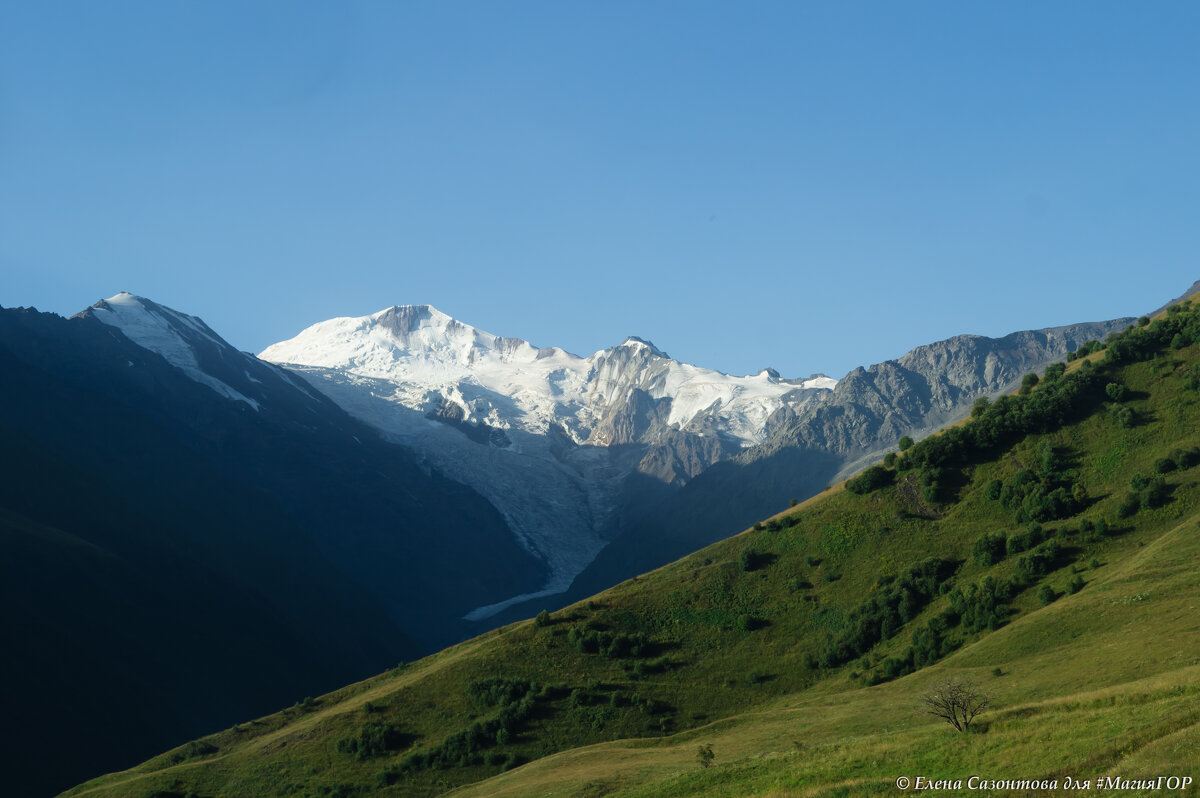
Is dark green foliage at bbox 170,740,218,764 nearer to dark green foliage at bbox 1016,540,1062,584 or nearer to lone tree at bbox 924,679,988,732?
lone tree at bbox 924,679,988,732

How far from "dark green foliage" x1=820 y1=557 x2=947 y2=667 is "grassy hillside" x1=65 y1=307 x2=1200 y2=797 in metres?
0.27

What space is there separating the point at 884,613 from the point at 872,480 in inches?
1082

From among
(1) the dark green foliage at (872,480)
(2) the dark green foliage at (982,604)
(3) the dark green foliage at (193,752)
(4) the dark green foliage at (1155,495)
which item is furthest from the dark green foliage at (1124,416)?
(3) the dark green foliage at (193,752)

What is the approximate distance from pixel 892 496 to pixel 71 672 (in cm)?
15034

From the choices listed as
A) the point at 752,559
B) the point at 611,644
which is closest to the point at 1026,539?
the point at 752,559

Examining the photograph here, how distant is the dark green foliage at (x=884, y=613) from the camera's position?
98188mm

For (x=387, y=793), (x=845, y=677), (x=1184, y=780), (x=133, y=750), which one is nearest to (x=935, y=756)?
(x=1184, y=780)

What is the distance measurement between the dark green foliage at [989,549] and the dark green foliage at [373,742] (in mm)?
67567

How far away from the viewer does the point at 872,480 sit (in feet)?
403

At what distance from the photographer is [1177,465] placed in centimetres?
10050

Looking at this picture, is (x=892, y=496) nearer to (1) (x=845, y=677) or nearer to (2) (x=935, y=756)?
(1) (x=845, y=677)

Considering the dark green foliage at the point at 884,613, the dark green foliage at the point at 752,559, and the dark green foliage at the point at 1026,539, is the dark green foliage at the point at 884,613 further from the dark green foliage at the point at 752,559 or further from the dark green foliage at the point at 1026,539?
the dark green foliage at the point at 752,559

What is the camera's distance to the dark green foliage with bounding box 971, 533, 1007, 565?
99125 mm

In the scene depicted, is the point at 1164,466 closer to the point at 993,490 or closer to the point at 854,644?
the point at 993,490
